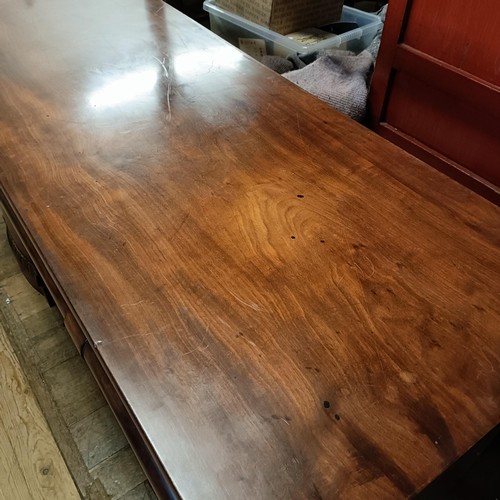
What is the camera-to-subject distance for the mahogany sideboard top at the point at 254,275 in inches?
20.0

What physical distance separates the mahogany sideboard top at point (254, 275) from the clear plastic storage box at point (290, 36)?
604mm

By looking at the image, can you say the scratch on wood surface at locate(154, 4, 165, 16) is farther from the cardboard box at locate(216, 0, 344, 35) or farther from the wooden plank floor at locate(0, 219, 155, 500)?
the wooden plank floor at locate(0, 219, 155, 500)

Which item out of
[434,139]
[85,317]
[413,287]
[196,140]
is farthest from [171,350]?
[434,139]

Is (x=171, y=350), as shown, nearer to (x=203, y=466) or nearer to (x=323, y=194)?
(x=203, y=466)

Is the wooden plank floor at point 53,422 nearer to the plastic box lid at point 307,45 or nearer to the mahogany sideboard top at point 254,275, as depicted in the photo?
the mahogany sideboard top at point 254,275

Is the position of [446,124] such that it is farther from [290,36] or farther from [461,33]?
[290,36]

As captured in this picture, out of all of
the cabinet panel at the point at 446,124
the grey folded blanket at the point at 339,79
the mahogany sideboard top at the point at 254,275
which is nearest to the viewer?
the mahogany sideboard top at the point at 254,275

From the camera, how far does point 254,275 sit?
66 centimetres

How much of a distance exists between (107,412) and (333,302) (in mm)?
694

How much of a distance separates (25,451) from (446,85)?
3.91ft

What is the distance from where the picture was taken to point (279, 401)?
535 mm

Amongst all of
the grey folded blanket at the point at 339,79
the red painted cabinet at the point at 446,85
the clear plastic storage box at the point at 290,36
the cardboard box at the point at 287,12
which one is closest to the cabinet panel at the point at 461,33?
the red painted cabinet at the point at 446,85

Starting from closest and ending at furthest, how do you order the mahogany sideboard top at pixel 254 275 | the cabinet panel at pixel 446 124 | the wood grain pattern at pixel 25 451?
1. the mahogany sideboard top at pixel 254 275
2. the wood grain pattern at pixel 25 451
3. the cabinet panel at pixel 446 124

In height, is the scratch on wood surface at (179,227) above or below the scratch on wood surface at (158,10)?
below
